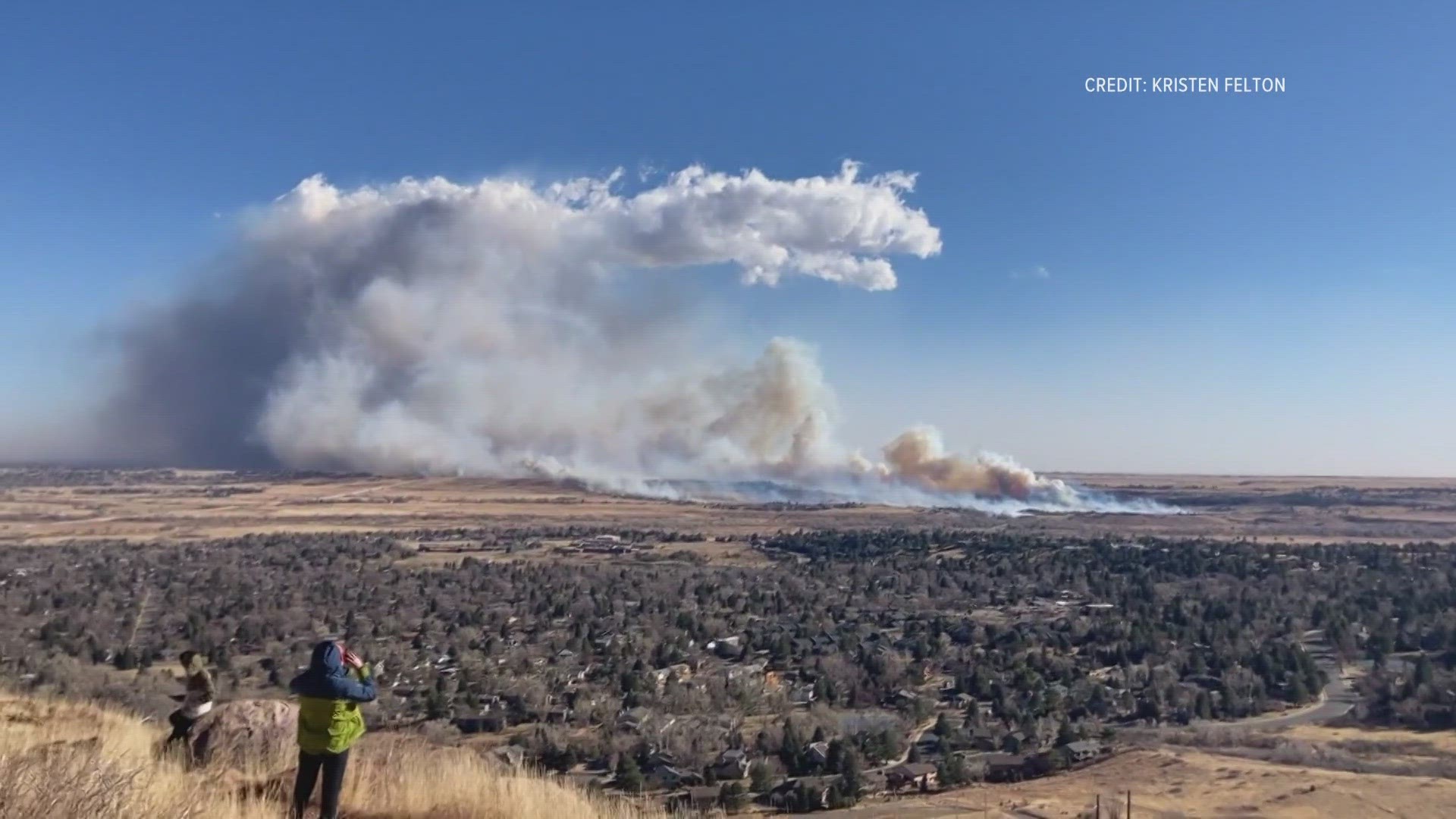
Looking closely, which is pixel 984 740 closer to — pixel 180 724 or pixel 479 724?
pixel 479 724

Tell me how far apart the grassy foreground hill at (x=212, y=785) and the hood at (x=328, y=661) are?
1235 mm

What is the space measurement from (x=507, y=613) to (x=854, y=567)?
29053 millimetres

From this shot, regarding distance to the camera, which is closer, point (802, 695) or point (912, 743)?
point (912, 743)

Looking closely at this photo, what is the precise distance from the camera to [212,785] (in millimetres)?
9719

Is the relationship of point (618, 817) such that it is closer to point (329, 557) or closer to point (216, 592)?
point (216, 592)

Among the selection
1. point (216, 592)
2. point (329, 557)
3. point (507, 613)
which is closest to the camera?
point (507, 613)

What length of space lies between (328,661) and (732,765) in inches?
708

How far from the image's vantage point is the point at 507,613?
157ft

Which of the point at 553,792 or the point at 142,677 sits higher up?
the point at 553,792

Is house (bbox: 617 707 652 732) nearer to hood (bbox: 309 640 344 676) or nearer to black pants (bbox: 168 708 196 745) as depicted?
black pants (bbox: 168 708 196 745)

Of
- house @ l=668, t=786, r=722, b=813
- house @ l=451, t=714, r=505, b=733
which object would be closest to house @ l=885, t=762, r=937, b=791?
house @ l=668, t=786, r=722, b=813

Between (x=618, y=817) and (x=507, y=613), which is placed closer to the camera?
(x=618, y=817)

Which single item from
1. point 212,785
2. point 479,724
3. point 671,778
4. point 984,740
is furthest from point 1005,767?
point 212,785

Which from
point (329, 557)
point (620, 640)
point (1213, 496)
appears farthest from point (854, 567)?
point (1213, 496)
